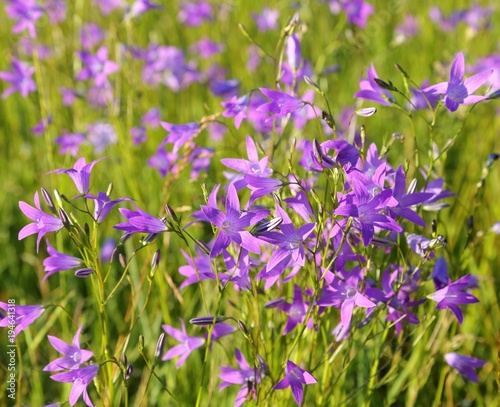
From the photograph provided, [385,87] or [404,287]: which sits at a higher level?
[385,87]

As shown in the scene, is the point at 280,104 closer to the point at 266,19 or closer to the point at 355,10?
the point at 355,10

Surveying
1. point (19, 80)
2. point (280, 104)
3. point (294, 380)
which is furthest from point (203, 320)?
point (19, 80)

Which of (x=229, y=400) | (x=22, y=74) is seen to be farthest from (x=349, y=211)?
(x=22, y=74)

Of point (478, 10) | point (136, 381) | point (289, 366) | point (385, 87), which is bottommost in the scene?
point (136, 381)

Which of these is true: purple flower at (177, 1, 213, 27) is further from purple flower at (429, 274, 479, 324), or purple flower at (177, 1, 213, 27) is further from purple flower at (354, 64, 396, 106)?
purple flower at (429, 274, 479, 324)

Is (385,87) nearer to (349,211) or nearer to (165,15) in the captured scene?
(349,211)

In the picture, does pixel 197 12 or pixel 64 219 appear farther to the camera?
pixel 197 12
